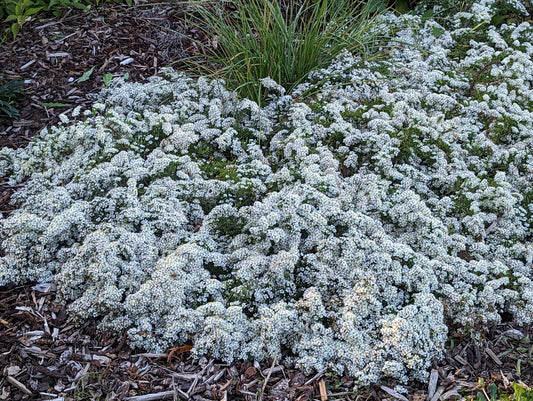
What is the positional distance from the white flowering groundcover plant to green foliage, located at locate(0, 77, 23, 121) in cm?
62

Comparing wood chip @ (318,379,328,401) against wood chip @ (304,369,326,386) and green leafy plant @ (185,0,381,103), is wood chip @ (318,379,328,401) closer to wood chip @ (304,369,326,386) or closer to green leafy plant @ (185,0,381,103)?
wood chip @ (304,369,326,386)

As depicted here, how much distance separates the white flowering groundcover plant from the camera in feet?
9.43

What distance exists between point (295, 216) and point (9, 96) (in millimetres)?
2980

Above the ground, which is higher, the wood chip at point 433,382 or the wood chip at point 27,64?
the wood chip at point 433,382

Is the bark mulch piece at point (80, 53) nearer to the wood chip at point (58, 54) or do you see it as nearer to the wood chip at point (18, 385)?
the wood chip at point (58, 54)

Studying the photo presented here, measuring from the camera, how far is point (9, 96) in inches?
181

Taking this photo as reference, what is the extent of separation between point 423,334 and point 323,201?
1012 mm

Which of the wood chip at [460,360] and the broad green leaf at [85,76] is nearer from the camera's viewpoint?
the wood chip at [460,360]

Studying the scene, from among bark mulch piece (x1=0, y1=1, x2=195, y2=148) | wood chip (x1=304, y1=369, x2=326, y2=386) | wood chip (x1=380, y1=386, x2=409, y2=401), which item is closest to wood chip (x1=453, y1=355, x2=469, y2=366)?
wood chip (x1=380, y1=386, x2=409, y2=401)

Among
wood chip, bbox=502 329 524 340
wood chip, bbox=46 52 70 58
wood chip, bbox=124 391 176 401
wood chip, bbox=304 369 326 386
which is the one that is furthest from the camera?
wood chip, bbox=46 52 70 58

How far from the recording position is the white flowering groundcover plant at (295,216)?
2.87 m

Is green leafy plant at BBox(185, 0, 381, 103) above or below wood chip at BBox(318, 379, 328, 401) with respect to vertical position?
above

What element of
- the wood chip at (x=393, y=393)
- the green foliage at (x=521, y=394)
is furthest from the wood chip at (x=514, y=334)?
the wood chip at (x=393, y=393)

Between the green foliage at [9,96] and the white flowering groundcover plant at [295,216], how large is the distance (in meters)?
0.62
